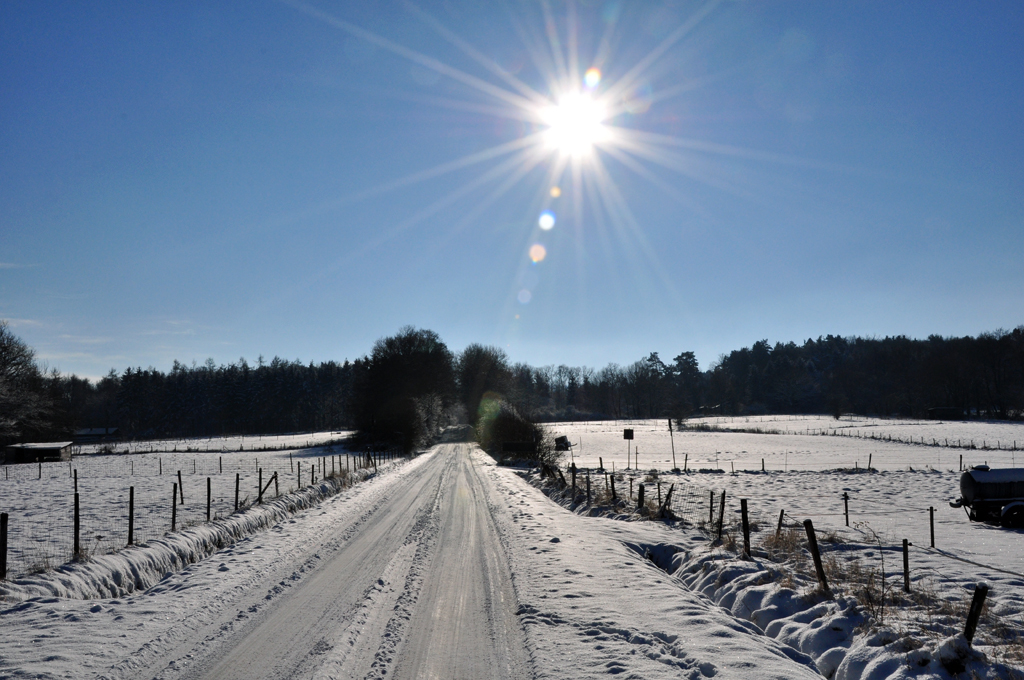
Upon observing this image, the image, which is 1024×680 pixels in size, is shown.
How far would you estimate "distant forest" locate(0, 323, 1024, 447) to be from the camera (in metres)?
70.0

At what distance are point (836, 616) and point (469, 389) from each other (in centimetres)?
10398

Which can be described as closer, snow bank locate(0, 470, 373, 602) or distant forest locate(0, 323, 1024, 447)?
snow bank locate(0, 470, 373, 602)

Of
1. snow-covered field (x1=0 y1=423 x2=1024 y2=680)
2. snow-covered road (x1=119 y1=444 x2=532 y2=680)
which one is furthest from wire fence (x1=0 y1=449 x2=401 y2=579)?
snow-covered road (x1=119 y1=444 x2=532 y2=680)

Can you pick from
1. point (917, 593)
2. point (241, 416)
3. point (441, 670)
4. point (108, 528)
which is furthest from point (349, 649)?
point (241, 416)

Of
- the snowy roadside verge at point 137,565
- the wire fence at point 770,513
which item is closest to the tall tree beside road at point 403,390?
the wire fence at point 770,513

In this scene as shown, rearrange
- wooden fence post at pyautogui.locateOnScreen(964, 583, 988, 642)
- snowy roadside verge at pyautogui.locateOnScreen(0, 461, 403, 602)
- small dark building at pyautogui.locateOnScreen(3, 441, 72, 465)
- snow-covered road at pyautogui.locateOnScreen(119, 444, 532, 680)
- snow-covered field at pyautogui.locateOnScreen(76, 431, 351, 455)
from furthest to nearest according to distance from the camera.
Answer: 1. snow-covered field at pyautogui.locateOnScreen(76, 431, 351, 455)
2. small dark building at pyautogui.locateOnScreen(3, 441, 72, 465)
3. snowy roadside verge at pyautogui.locateOnScreen(0, 461, 403, 602)
4. snow-covered road at pyautogui.locateOnScreen(119, 444, 532, 680)
5. wooden fence post at pyautogui.locateOnScreen(964, 583, 988, 642)

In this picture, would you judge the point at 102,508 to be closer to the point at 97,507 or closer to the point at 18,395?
the point at 97,507

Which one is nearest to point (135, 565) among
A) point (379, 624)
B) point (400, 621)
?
point (379, 624)

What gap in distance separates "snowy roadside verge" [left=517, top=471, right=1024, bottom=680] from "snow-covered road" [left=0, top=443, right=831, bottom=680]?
0.49 meters

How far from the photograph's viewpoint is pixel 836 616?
8.03 metres

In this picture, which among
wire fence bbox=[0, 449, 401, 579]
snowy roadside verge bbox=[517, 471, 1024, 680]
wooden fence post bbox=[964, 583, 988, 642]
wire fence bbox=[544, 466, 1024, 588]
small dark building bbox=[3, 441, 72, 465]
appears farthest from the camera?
small dark building bbox=[3, 441, 72, 465]

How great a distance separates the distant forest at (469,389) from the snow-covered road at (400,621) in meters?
44.9

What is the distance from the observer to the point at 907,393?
4742 inches

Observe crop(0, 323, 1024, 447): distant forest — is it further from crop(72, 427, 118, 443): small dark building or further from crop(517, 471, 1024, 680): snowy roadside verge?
crop(517, 471, 1024, 680): snowy roadside verge
